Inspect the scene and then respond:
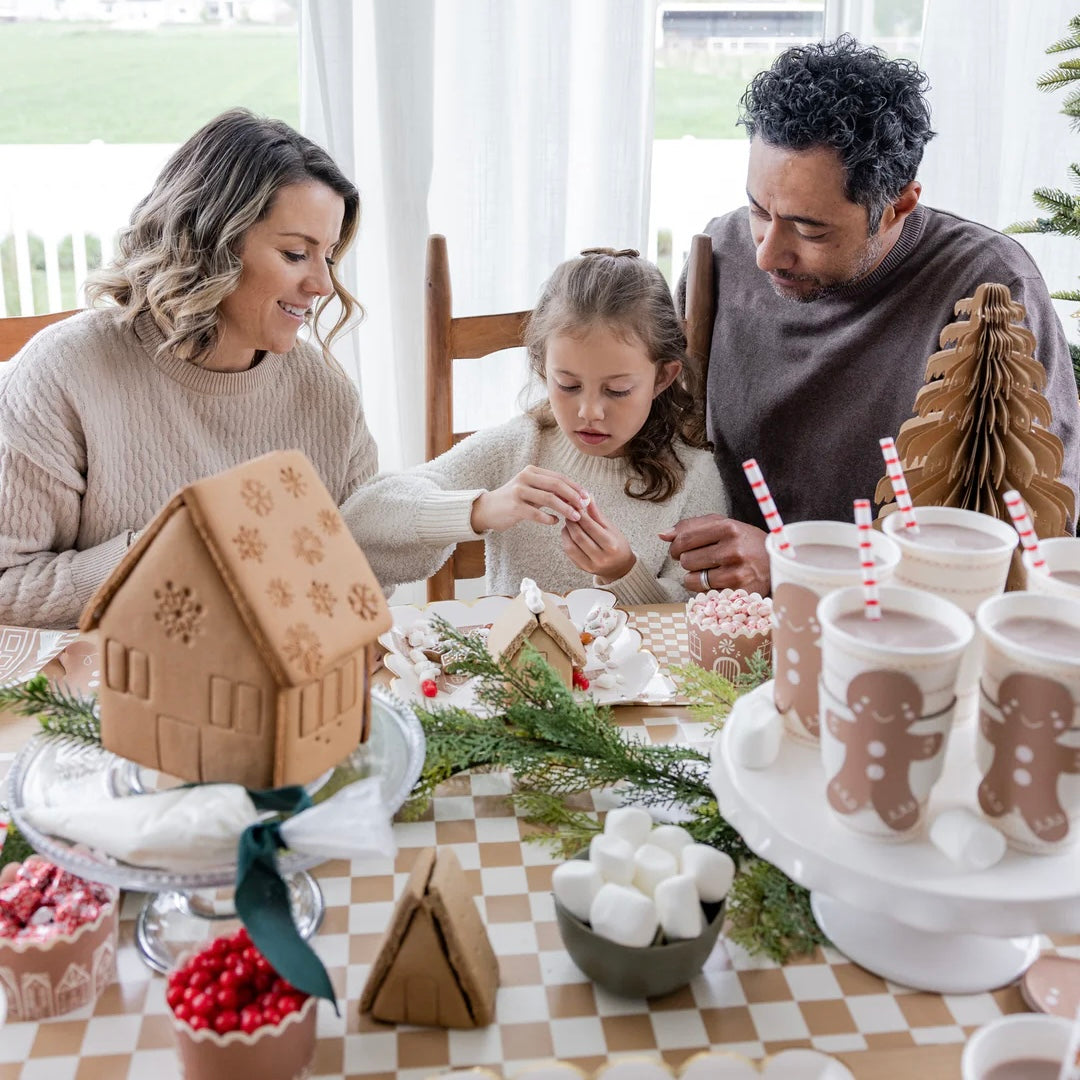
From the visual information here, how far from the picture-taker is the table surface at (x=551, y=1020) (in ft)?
2.68

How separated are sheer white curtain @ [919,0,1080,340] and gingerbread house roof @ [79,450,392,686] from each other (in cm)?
234

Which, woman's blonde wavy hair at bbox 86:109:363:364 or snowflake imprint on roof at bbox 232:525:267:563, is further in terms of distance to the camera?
woman's blonde wavy hair at bbox 86:109:363:364

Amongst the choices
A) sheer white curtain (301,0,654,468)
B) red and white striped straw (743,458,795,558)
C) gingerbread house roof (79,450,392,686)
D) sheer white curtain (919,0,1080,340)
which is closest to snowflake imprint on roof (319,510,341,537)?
gingerbread house roof (79,450,392,686)

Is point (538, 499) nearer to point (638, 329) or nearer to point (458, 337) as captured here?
point (638, 329)

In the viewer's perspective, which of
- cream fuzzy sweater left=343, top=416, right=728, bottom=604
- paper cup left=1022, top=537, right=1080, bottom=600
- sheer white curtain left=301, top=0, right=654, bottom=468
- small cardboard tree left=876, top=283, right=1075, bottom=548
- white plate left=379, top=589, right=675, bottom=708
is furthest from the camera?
sheer white curtain left=301, top=0, right=654, bottom=468

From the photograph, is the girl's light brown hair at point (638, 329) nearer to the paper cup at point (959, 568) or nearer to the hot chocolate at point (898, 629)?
the paper cup at point (959, 568)

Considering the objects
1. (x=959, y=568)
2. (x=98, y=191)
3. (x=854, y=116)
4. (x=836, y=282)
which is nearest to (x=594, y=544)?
(x=836, y=282)

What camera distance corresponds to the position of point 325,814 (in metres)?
0.78

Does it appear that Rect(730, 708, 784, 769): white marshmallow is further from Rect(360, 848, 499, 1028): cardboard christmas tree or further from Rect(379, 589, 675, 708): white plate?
Rect(379, 589, 675, 708): white plate

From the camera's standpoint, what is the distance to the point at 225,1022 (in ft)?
2.49

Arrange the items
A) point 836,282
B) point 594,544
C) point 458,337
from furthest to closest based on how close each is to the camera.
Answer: point 458,337, point 836,282, point 594,544

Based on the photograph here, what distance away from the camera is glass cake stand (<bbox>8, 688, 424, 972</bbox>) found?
0.89 metres

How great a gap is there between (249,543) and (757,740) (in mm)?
402

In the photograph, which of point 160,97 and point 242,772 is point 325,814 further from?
point 160,97
